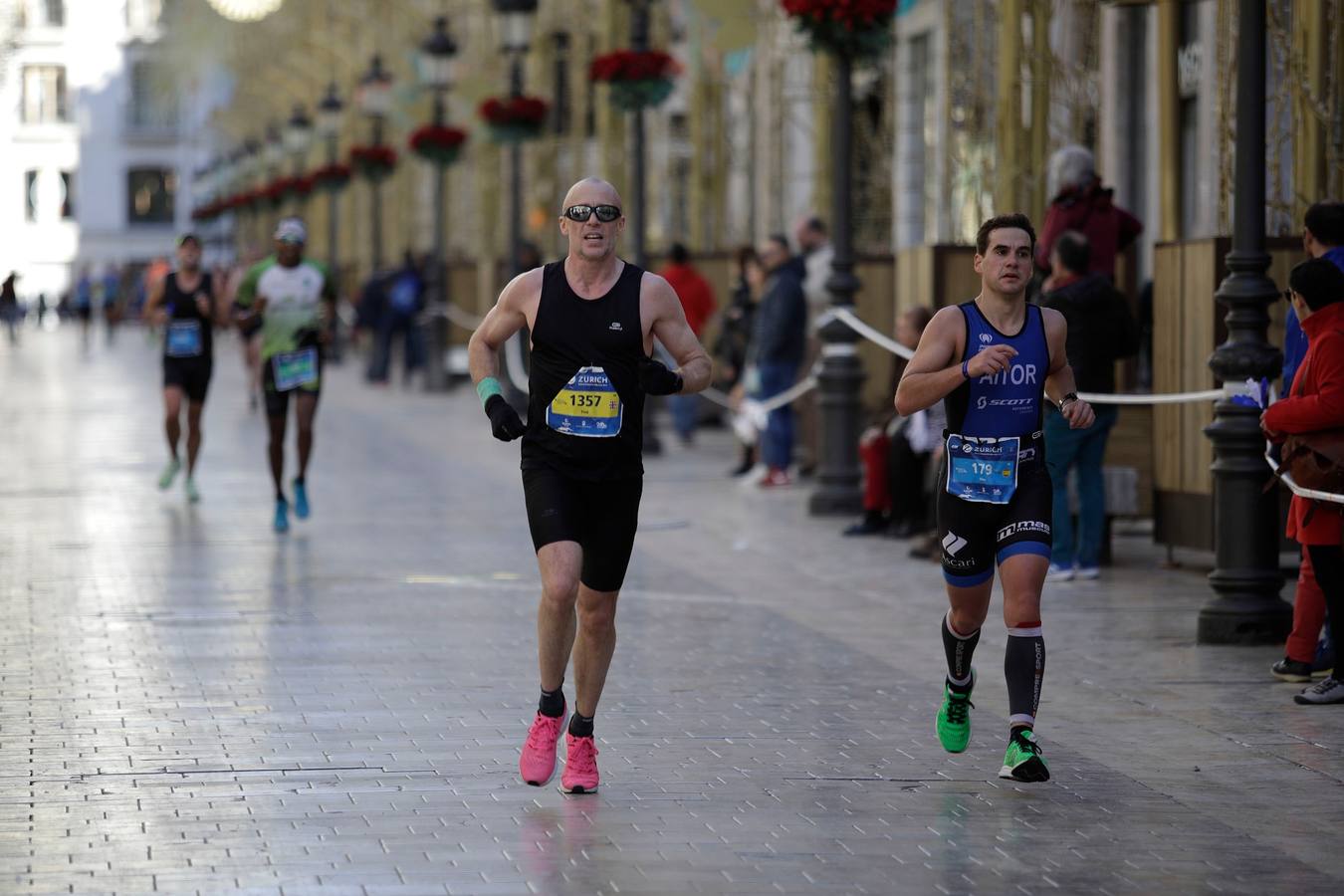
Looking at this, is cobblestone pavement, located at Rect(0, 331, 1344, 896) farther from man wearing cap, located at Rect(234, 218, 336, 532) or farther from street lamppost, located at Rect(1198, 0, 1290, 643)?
man wearing cap, located at Rect(234, 218, 336, 532)

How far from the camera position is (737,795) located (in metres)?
8.16

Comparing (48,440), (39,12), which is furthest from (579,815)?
(39,12)

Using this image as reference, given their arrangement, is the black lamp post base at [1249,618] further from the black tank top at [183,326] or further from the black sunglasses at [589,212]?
the black tank top at [183,326]

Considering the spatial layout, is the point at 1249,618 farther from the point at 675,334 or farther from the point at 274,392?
the point at 274,392

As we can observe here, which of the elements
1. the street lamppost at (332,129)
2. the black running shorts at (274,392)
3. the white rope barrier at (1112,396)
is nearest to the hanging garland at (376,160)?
the street lamppost at (332,129)

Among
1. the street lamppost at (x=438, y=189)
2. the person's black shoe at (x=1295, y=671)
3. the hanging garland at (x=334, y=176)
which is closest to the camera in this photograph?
the person's black shoe at (x=1295, y=671)

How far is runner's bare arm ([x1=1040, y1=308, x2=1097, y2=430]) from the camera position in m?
8.40

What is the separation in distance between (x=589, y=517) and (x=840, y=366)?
10.2 meters

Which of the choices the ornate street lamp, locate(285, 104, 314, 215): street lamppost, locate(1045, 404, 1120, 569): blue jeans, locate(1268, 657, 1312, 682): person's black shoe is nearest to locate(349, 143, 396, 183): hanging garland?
Answer: the ornate street lamp

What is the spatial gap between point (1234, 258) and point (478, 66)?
3438 cm

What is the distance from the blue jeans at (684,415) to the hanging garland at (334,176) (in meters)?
26.9

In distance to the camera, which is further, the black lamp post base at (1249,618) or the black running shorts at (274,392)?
the black running shorts at (274,392)

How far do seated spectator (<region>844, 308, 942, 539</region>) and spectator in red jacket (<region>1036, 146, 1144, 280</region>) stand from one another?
134 centimetres

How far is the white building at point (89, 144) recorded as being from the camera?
11544 cm
